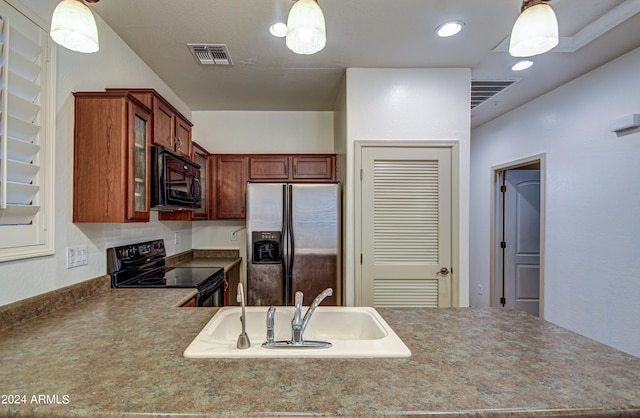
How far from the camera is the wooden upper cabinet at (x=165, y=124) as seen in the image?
6.64 ft

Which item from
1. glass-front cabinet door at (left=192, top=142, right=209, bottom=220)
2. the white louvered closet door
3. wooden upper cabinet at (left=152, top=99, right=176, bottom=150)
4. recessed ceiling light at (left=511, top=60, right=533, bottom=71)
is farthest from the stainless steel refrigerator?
recessed ceiling light at (left=511, top=60, right=533, bottom=71)

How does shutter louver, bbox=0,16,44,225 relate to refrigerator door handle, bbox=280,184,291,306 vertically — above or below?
above

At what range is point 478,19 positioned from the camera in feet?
6.37

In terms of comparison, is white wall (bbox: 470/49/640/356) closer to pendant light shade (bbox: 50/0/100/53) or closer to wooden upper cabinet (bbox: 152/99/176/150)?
pendant light shade (bbox: 50/0/100/53)

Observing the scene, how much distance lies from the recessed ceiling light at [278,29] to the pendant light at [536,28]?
1427mm

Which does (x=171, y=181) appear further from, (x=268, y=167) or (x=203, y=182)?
(x=268, y=167)

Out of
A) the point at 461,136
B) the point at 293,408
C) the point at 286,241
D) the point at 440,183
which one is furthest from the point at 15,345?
the point at 461,136

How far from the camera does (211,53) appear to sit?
2.36m

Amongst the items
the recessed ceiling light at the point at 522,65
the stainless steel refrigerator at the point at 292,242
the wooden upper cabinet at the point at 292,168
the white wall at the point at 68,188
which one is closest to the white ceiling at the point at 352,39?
the recessed ceiling light at the point at 522,65

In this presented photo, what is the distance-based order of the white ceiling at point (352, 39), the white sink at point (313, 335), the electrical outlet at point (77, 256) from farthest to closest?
the white ceiling at point (352, 39), the electrical outlet at point (77, 256), the white sink at point (313, 335)

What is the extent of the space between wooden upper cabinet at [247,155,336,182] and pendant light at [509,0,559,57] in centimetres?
235

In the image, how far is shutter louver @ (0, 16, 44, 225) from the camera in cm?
131

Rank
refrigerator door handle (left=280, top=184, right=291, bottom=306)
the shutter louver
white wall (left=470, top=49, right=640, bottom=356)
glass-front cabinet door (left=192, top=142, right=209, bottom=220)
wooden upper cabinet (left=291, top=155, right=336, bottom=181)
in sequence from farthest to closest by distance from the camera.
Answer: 1. wooden upper cabinet (left=291, top=155, right=336, bottom=181)
2. glass-front cabinet door (left=192, top=142, right=209, bottom=220)
3. refrigerator door handle (left=280, top=184, right=291, bottom=306)
4. white wall (left=470, top=49, right=640, bottom=356)
5. the shutter louver

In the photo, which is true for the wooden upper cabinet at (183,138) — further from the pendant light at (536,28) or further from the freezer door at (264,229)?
the pendant light at (536,28)
